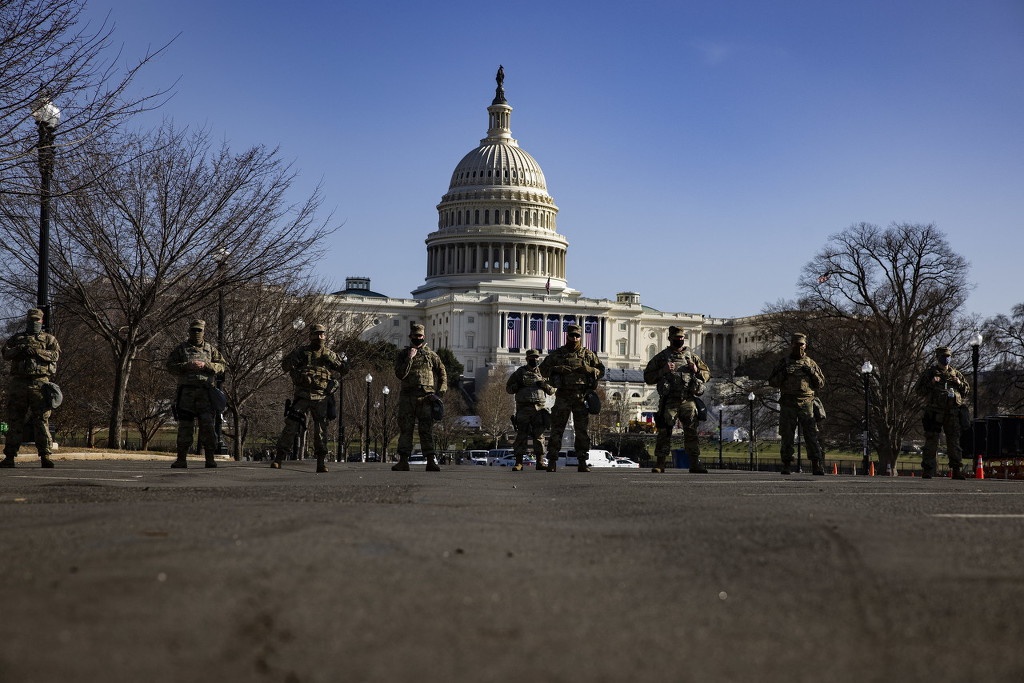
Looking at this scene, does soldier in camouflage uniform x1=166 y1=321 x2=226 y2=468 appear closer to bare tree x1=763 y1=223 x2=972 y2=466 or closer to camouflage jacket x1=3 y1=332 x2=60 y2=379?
camouflage jacket x1=3 y1=332 x2=60 y2=379

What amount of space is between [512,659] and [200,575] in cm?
167

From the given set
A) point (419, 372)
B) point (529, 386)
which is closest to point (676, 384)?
point (419, 372)

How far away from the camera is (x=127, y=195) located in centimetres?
2958

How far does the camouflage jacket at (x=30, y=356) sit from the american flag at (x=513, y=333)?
14141cm

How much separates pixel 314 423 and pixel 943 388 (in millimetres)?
9147

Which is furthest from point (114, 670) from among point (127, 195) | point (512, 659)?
point (127, 195)

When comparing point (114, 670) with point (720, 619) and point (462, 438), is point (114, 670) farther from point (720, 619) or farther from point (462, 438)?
point (462, 438)

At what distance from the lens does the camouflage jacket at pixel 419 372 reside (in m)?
17.8

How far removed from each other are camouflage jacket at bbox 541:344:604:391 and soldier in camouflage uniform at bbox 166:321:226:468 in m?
4.83

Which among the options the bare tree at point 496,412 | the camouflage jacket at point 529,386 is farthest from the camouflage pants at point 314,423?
the bare tree at point 496,412

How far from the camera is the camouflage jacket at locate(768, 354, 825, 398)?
19000 millimetres

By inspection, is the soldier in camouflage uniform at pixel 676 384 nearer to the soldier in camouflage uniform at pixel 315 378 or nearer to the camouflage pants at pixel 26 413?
the soldier in camouflage uniform at pixel 315 378

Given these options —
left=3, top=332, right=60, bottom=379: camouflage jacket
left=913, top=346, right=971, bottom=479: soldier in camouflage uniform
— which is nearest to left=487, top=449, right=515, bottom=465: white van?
left=913, top=346, right=971, bottom=479: soldier in camouflage uniform

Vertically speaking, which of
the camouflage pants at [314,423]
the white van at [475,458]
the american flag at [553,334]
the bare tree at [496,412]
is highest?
the american flag at [553,334]
